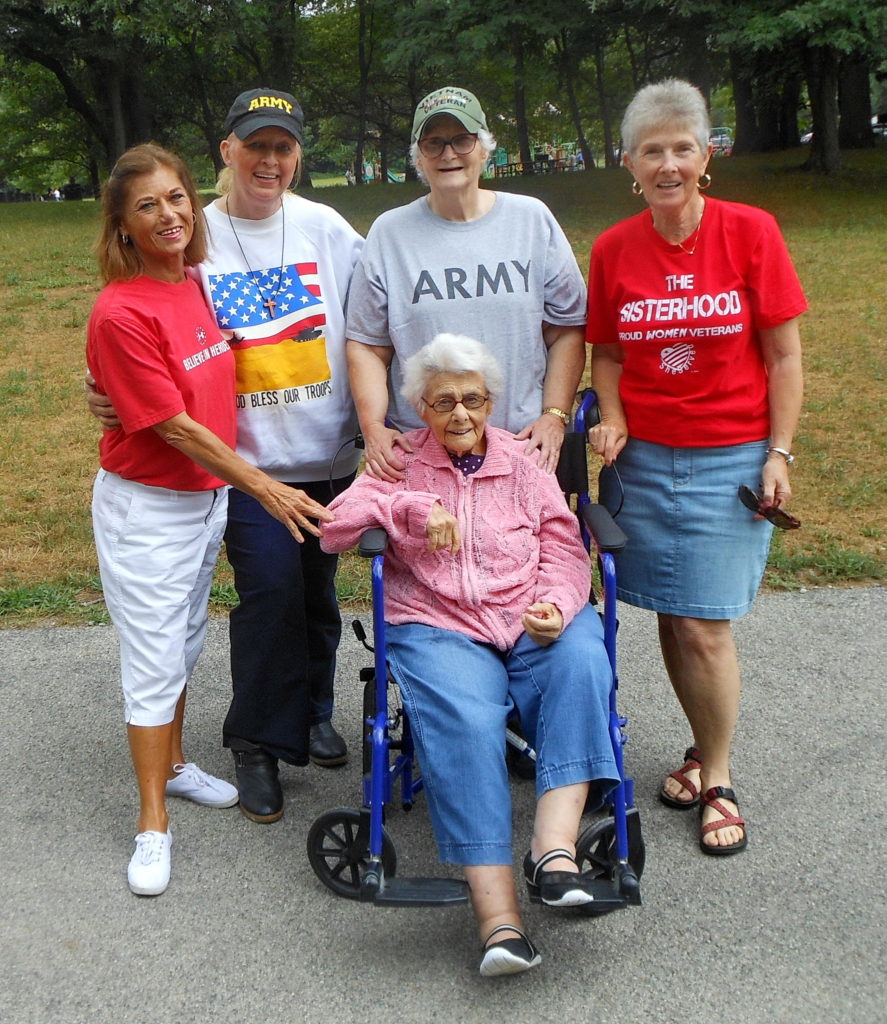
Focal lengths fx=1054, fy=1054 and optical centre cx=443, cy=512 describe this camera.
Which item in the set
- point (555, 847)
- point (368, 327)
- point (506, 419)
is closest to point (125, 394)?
point (368, 327)

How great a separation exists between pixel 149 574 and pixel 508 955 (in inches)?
54.1

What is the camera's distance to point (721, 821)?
9.74 ft

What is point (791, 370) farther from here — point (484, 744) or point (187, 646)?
point (187, 646)

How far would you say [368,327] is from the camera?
10.1 ft

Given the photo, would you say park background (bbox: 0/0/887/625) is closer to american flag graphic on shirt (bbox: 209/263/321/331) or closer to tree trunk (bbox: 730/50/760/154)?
tree trunk (bbox: 730/50/760/154)

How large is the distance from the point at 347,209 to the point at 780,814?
16964 mm

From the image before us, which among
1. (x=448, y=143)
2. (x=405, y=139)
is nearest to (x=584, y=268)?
(x=448, y=143)

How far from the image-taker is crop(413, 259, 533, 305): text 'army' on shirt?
297cm

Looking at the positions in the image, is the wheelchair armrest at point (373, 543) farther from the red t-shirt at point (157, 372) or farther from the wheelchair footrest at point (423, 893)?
the wheelchair footrest at point (423, 893)

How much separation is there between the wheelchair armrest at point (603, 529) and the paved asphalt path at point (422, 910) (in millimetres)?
921

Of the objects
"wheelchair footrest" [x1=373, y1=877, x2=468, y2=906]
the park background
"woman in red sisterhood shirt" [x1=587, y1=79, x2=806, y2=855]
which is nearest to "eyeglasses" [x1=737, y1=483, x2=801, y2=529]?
"woman in red sisterhood shirt" [x1=587, y1=79, x2=806, y2=855]

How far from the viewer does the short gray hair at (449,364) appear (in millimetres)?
2832

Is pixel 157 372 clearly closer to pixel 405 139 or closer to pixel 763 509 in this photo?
pixel 763 509

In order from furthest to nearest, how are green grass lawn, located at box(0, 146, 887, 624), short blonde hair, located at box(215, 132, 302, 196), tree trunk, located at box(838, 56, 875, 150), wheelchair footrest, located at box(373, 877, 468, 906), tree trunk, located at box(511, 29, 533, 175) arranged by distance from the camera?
1. tree trunk, located at box(838, 56, 875, 150)
2. tree trunk, located at box(511, 29, 533, 175)
3. green grass lawn, located at box(0, 146, 887, 624)
4. short blonde hair, located at box(215, 132, 302, 196)
5. wheelchair footrest, located at box(373, 877, 468, 906)
